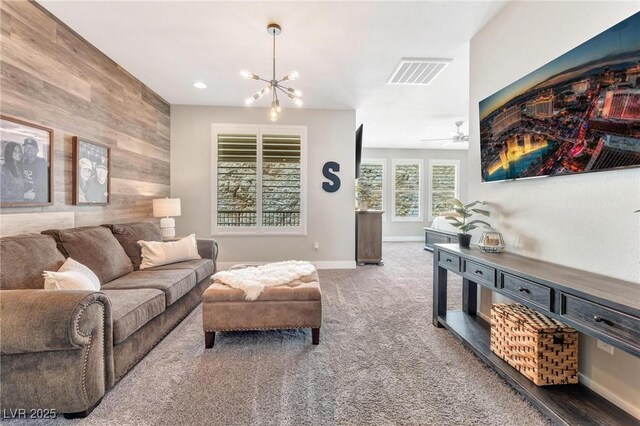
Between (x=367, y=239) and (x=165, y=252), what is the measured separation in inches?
136

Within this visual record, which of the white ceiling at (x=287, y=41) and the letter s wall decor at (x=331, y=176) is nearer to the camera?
the white ceiling at (x=287, y=41)

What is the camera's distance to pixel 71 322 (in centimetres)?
145

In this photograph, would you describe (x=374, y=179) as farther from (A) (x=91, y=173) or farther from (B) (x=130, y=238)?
(A) (x=91, y=173)

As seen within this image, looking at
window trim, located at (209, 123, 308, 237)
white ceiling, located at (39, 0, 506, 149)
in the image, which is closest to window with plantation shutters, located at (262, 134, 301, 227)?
window trim, located at (209, 123, 308, 237)

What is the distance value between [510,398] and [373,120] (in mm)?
5032

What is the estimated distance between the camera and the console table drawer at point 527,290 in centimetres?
152

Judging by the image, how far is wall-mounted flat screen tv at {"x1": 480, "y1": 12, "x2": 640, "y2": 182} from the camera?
142 cm

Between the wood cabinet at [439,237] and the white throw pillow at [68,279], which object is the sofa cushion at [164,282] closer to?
the white throw pillow at [68,279]

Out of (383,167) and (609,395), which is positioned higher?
(383,167)

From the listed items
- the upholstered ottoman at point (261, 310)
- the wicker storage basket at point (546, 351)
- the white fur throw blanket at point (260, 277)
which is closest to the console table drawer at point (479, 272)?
the wicker storage basket at point (546, 351)

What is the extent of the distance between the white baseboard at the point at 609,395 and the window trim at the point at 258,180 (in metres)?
3.82

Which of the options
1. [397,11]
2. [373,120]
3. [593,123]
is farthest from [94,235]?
[373,120]

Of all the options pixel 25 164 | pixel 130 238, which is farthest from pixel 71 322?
pixel 130 238

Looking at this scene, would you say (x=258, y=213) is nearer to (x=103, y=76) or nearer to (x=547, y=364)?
(x=103, y=76)
